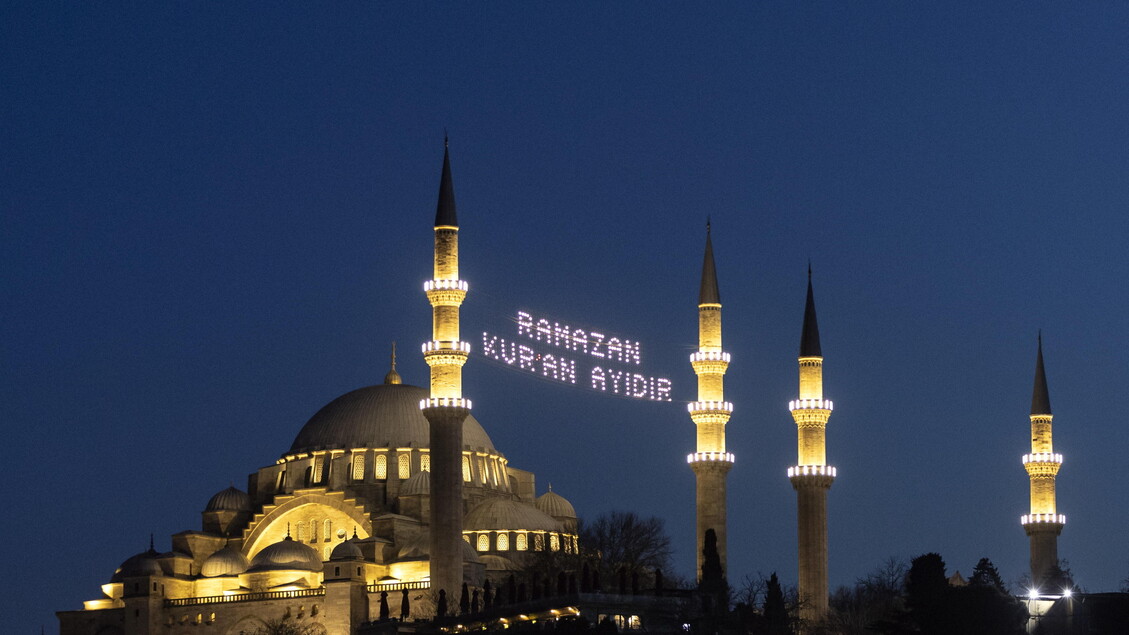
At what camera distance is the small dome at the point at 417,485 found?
266 feet

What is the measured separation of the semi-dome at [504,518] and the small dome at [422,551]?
3163 millimetres

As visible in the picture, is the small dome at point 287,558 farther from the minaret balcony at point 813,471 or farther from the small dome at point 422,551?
the minaret balcony at point 813,471

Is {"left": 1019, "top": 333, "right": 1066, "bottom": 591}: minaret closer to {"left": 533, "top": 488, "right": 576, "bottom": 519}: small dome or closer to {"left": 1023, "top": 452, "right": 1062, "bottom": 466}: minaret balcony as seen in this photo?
{"left": 1023, "top": 452, "right": 1062, "bottom": 466}: minaret balcony

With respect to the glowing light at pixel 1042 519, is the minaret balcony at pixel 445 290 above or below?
above

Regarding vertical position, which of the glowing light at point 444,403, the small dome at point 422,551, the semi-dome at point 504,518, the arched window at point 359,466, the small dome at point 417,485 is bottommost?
the small dome at point 422,551

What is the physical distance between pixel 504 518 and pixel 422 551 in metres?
5.90

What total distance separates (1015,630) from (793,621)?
7385 mm

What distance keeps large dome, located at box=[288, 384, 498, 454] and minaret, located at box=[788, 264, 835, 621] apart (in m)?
17.2

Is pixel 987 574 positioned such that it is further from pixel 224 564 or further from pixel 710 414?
pixel 224 564

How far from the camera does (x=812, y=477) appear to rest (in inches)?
2758

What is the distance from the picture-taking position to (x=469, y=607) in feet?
210

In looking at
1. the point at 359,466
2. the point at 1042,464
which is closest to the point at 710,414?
the point at 1042,464

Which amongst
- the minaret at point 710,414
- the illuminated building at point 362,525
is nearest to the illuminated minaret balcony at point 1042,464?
the minaret at point 710,414

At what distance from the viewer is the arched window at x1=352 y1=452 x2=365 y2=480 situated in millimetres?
83875
